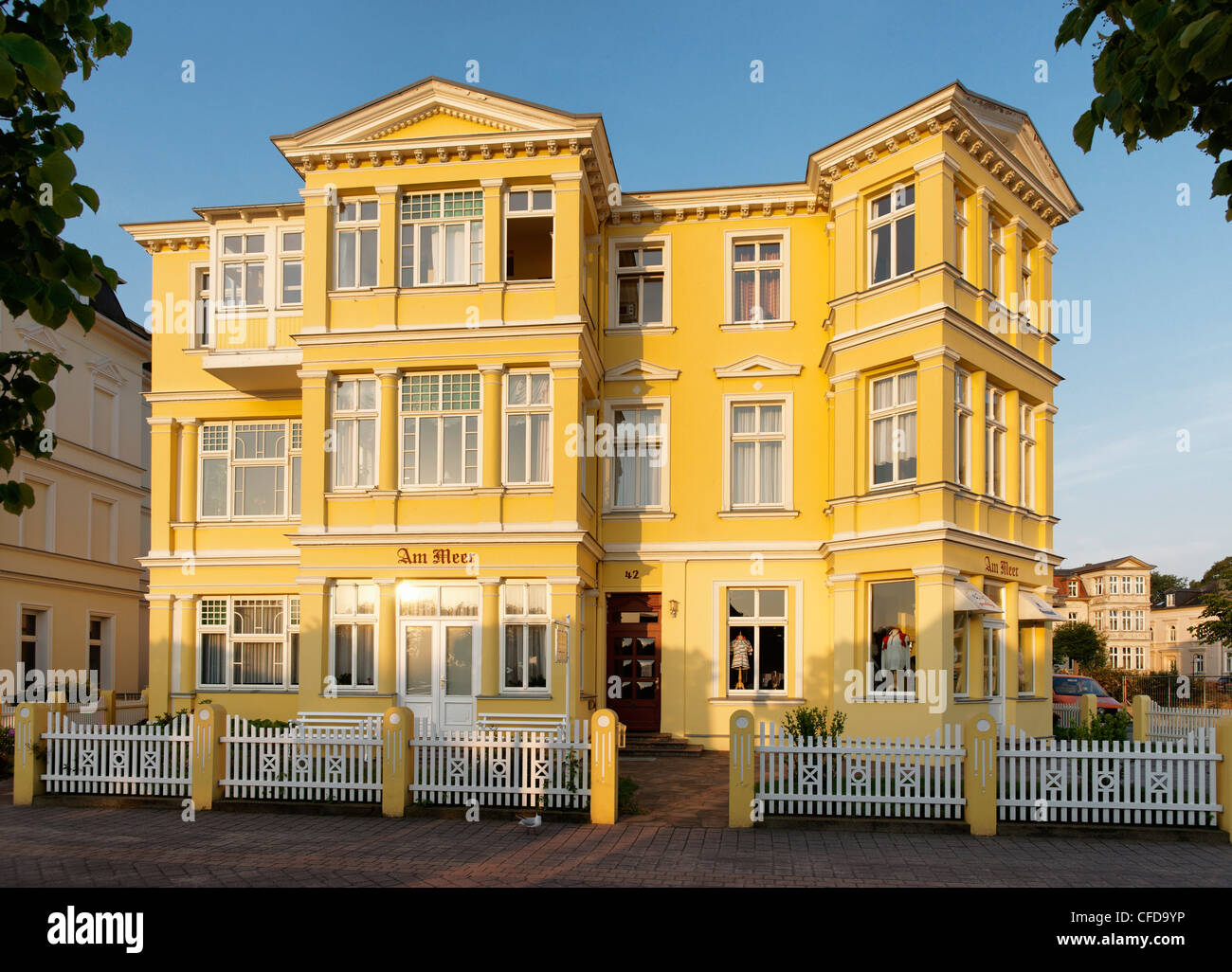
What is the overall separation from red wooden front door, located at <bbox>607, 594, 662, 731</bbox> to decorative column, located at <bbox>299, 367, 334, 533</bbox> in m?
5.89

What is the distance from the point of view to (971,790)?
12188 millimetres

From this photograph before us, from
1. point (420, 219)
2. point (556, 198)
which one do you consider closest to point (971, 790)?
point (556, 198)

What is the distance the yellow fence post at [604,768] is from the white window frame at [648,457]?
8.26 meters

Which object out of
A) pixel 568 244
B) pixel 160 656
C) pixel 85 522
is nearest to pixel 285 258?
pixel 568 244

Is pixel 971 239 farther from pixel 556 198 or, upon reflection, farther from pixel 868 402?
pixel 556 198

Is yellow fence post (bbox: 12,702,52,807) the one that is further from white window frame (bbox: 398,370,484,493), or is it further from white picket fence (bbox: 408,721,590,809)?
white window frame (bbox: 398,370,484,493)

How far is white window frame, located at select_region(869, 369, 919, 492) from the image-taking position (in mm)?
17594

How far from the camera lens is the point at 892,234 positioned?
60.0 feet

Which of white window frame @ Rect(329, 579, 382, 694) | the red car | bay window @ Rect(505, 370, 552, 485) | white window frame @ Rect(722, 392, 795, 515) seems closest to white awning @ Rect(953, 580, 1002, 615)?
white window frame @ Rect(722, 392, 795, 515)

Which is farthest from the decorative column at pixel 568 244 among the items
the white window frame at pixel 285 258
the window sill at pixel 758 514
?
the white window frame at pixel 285 258

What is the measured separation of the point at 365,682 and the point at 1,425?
12.4 meters

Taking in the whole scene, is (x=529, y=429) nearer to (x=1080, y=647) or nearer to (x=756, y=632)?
(x=756, y=632)

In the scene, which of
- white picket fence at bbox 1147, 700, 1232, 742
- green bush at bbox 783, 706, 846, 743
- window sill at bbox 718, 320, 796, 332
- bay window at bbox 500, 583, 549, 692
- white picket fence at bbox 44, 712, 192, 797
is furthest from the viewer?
white picket fence at bbox 1147, 700, 1232, 742

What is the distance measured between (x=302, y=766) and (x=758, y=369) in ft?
37.1
